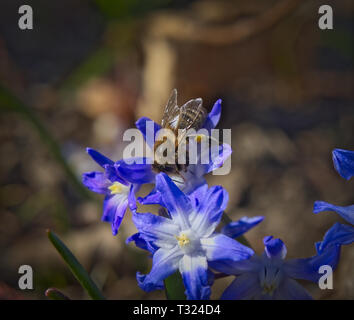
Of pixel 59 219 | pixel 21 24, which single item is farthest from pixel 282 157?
pixel 21 24

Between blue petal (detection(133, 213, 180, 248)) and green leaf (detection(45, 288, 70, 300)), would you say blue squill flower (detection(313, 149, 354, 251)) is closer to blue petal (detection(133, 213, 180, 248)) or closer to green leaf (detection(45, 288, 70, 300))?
blue petal (detection(133, 213, 180, 248))

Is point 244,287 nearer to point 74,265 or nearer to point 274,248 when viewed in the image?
point 274,248

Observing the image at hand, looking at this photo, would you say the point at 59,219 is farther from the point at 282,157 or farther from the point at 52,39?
the point at 52,39

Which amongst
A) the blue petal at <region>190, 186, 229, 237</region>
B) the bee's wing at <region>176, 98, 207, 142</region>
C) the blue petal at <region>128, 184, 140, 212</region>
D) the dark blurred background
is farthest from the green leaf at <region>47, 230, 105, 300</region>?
the dark blurred background

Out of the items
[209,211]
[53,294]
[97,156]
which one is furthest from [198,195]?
[53,294]

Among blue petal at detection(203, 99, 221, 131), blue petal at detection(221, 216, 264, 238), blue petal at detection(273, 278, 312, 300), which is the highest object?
blue petal at detection(203, 99, 221, 131)

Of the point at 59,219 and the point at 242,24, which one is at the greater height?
the point at 242,24
